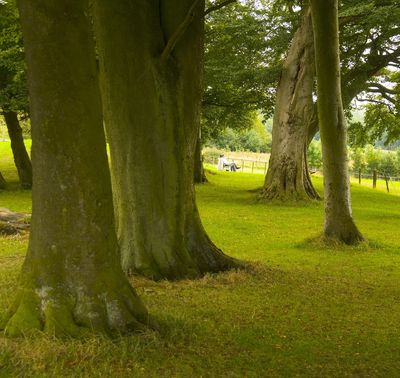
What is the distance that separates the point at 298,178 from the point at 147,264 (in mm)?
15398

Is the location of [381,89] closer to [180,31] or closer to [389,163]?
[180,31]

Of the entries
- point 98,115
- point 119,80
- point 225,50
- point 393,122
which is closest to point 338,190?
point 119,80

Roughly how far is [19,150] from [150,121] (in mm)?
19765

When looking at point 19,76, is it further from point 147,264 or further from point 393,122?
point 393,122

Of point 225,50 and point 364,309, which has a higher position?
point 225,50

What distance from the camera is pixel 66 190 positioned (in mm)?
4918

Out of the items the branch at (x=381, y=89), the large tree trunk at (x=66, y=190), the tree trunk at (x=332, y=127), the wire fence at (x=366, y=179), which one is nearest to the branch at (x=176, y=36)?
the large tree trunk at (x=66, y=190)

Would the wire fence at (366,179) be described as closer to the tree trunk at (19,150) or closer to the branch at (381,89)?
the branch at (381,89)

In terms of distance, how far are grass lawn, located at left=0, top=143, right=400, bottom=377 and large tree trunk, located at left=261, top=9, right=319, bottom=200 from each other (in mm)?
9914

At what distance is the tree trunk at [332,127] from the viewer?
1158 centimetres

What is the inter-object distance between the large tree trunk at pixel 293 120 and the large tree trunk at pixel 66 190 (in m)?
17.6

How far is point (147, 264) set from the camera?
319 inches

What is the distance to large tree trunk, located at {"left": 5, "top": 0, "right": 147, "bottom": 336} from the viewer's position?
4793 millimetres

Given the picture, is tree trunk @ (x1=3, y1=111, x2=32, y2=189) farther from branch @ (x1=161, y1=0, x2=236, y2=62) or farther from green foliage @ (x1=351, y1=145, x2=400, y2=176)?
green foliage @ (x1=351, y1=145, x2=400, y2=176)
